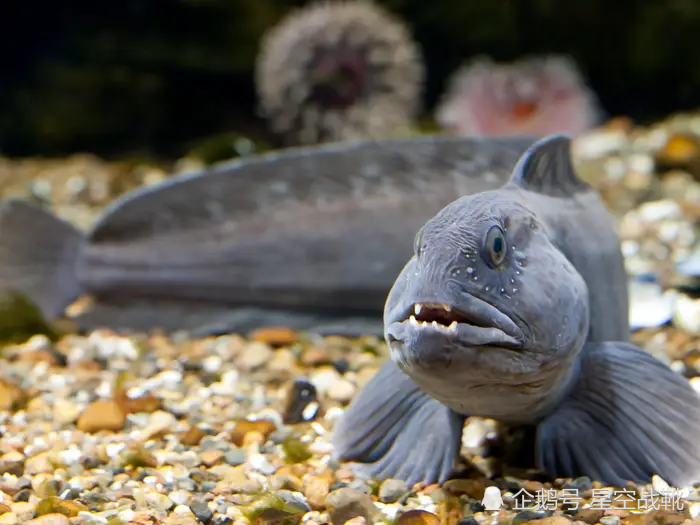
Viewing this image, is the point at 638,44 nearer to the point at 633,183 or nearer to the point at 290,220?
the point at 633,183

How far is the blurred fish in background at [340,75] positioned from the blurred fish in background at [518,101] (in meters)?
0.49

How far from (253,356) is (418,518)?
1.75 metres

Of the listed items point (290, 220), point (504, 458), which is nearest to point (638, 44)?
point (290, 220)

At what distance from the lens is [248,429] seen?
105 inches

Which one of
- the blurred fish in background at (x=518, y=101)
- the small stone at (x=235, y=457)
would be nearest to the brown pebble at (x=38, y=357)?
the small stone at (x=235, y=457)

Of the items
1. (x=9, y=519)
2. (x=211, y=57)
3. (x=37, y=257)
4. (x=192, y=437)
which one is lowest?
(x=9, y=519)

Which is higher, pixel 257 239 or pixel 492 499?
pixel 257 239

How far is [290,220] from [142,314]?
0.93m

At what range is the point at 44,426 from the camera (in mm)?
2799

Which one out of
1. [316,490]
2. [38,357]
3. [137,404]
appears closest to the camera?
[316,490]

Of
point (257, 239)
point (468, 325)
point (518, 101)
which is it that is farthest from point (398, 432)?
point (518, 101)

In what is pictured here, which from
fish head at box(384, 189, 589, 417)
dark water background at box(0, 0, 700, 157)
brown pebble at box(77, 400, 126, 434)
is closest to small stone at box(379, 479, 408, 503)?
fish head at box(384, 189, 589, 417)

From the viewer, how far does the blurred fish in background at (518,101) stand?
678 cm

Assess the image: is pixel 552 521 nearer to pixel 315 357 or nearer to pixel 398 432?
pixel 398 432
